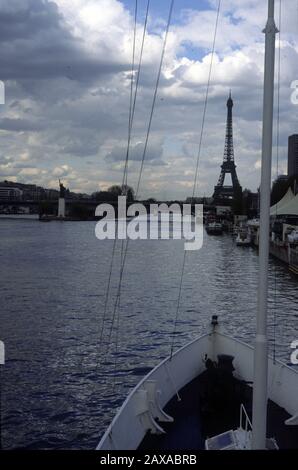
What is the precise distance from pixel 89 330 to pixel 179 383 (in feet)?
34.6

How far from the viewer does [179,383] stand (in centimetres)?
869

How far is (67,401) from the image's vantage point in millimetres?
12336

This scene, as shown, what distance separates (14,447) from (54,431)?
3.10 ft

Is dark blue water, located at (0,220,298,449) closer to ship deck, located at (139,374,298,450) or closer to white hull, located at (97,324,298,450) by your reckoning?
white hull, located at (97,324,298,450)

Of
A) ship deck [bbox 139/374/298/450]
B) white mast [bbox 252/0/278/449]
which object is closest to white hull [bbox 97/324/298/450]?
ship deck [bbox 139/374/298/450]

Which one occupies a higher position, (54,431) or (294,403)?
(294,403)

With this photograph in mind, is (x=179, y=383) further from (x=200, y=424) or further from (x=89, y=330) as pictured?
(x=89, y=330)

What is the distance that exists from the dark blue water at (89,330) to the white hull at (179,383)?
105 inches

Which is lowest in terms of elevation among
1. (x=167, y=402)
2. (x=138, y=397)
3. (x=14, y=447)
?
(x=14, y=447)

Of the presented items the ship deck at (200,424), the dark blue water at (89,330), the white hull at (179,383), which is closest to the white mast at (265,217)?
the white hull at (179,383)

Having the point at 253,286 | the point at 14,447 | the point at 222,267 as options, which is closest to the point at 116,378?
the point at 14,447

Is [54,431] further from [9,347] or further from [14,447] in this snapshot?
[9,347]

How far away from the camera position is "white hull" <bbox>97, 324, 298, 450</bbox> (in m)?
6.18

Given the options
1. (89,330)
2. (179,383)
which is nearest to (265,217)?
(179,383)
